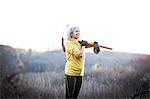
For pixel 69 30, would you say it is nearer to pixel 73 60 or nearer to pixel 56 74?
pixel 73 60

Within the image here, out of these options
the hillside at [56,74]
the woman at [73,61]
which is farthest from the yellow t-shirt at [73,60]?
the hillside at [56,74]

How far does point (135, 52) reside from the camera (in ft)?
12.6

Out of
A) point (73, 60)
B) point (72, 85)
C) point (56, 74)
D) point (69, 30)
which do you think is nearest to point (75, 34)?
point (69, 30)

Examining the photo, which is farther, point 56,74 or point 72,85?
point 56,74

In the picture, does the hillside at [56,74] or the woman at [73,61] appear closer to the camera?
the woman at [73,61]

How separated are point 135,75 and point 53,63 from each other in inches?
32.9

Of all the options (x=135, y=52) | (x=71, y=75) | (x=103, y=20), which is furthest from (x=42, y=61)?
(x=135, y=52)

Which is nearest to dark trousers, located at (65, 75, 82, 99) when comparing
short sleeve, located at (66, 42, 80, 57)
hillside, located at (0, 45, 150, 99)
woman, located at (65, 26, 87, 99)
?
woman, located at (65, 26, 87, 99)

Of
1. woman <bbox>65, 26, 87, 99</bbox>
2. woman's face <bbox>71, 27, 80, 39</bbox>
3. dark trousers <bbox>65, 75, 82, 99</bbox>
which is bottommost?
dark trousers <bbox>65, 75, 82, 99</bbox>

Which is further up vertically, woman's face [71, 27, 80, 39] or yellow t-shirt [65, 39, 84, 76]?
woman's face [71, 27, 80, 39]

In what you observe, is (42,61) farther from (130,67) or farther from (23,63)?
(130,67)

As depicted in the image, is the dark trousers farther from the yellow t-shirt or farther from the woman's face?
the woman's face

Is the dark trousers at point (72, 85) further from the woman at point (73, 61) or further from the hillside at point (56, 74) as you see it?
the hillside at point (56, 74)

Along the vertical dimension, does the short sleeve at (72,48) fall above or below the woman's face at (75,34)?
below
